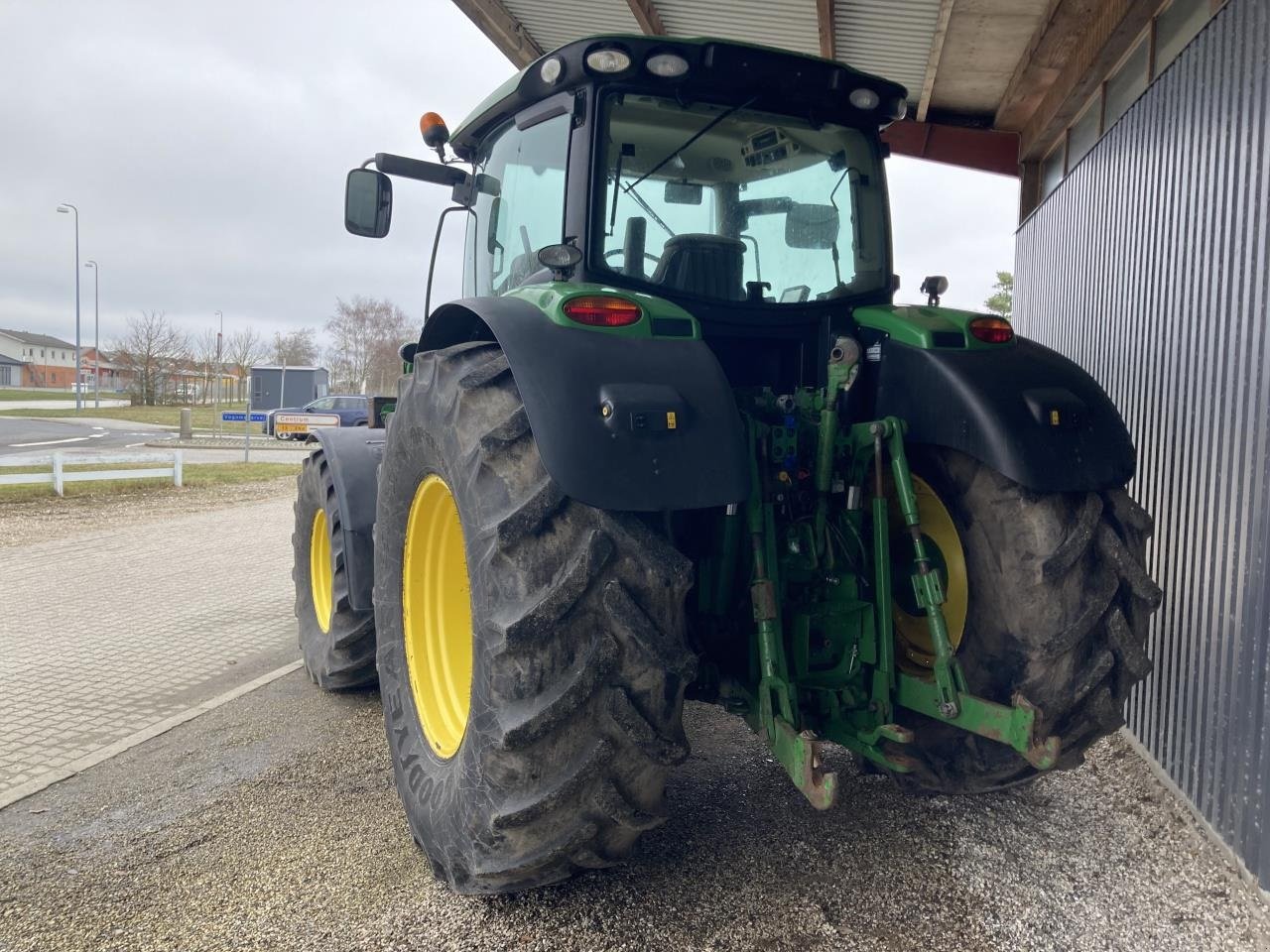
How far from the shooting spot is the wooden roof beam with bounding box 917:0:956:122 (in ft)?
18.3

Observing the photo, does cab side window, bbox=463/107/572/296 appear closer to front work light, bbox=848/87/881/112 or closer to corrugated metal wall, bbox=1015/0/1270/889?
front work light, bbox=848/87/881/112

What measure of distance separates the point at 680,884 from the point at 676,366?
148cm

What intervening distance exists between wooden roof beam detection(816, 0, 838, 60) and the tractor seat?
10.5 ft

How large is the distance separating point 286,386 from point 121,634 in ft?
91.7

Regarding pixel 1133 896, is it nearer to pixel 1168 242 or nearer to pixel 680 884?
pixel 680 884

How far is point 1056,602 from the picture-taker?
2541 millimetres

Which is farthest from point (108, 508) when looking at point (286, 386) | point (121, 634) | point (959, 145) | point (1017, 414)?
point (286, 386)

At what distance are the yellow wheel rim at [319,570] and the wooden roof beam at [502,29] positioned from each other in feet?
11.3

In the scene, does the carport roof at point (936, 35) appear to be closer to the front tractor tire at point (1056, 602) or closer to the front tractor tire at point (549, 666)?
the front tractor tire at point (1056, 602)

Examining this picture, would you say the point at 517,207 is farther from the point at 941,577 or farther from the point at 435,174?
the point at 941,577

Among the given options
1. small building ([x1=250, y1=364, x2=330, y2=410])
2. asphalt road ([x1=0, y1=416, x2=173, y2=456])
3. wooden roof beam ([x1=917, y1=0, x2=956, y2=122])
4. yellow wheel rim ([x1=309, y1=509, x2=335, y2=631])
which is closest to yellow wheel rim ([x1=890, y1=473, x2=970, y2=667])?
yellow wheel rim ([x1=309, y1=509, x2=335, y2=631])

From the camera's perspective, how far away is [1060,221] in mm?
5730

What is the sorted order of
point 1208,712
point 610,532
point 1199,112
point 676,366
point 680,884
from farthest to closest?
point 1199,112, point 1208,712, point 680,884, point 676,366, point 610,532

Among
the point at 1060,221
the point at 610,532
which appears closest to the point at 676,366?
the point at 610,532
